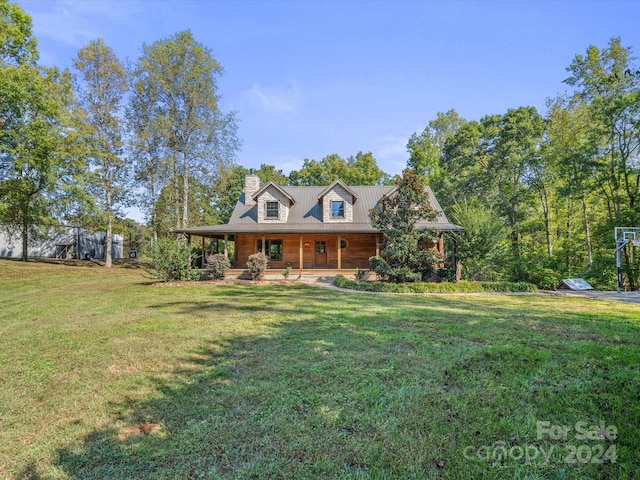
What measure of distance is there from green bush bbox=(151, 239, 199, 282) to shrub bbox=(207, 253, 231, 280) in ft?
5.08

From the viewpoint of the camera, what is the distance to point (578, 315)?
7457 millimetres

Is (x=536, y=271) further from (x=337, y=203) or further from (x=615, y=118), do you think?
(x=337, y=203)

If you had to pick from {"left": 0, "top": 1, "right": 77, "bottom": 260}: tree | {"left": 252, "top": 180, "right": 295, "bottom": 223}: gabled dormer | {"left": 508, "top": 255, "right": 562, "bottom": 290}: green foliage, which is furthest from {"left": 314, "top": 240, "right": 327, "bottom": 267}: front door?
{"left": 0, "top": 1, "right": 77, "bottom": 260}: tree

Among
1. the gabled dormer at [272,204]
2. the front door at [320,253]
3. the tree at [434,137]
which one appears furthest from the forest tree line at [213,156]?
the front door at [320,253]

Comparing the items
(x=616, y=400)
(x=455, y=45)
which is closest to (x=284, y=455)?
(x=616, y=400)

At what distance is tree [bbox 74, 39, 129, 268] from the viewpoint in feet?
76.8

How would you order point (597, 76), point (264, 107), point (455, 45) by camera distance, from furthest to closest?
1. point (597, 76)
2. point (264, 107)
3. point (455, 45)

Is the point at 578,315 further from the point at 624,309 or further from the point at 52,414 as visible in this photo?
the point at 52,414

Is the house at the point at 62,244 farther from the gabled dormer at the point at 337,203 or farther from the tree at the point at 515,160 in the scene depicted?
the tree at the point at 515,160

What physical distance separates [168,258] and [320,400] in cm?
1373

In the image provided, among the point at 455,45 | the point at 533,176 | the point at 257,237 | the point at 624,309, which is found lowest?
the point at 624,309

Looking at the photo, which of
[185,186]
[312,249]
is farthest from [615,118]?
[185,186]

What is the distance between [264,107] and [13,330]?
13044 mm

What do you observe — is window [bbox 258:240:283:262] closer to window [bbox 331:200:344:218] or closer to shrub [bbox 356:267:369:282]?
window [bbox 331:200:344:218]
